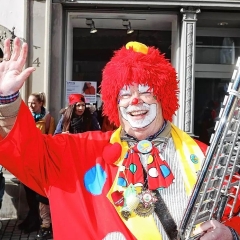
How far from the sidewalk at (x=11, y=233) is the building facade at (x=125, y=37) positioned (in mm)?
1549

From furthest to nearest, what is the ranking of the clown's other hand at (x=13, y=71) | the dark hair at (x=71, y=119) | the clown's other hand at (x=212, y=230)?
the dark hair at (x=71, y=119), the clown's other hand at (x=13, y=71), the clown's other hand at (x=212, y=230)

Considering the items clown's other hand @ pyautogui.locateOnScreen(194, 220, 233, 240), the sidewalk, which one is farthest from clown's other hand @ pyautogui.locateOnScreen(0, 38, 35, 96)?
the sidewalk

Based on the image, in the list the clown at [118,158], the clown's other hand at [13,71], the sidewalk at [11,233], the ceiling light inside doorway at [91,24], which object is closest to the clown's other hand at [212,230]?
the clown at [118,158]

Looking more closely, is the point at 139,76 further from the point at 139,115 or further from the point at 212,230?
the point at 212,230

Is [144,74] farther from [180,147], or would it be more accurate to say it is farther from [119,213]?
[119,213]

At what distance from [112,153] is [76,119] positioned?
3516 millimetres

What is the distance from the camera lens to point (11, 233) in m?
5.46

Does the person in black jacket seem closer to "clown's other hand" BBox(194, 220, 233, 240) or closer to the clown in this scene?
the clown

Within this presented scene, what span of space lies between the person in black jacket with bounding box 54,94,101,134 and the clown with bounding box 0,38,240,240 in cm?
323

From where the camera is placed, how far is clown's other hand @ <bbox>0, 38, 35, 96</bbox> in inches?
67.9

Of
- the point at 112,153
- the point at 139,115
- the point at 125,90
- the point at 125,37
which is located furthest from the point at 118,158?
the point at 125,37

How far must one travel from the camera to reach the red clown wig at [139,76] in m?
2.03

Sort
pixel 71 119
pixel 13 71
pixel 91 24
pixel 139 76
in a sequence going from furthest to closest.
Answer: pixel 91 24 → pixel 71 119 → pixel 139 76 → pixel 13 71

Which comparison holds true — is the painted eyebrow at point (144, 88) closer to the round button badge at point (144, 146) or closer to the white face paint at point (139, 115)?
the white face paint at point (139, 115)
